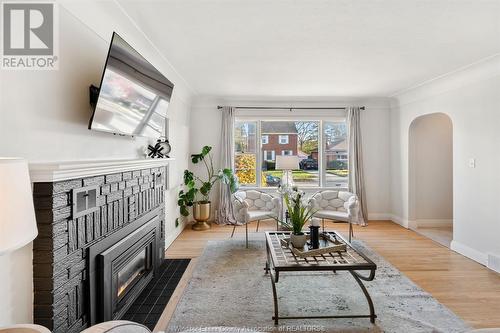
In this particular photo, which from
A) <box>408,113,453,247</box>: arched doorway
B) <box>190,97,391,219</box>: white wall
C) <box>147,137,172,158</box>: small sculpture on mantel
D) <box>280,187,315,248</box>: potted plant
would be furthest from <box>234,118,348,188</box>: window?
<box>280,187,315,248</box>: potted plant

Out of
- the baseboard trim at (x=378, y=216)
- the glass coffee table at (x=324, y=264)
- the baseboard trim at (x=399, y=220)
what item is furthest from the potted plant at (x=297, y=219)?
the baseboard trim at (x=378, y=216)

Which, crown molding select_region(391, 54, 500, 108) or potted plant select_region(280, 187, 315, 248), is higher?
crown molding select_region(391, 54, 500, 108)

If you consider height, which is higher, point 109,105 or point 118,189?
point 109,105

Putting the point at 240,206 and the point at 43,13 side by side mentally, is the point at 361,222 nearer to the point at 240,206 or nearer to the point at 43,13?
the point at 240,206

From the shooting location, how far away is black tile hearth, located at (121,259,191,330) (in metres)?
2.25

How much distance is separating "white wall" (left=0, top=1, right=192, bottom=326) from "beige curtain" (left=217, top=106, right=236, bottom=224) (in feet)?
8.91

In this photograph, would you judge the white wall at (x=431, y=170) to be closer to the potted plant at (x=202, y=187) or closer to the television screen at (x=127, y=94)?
the potted plant at (x=202, y=187)

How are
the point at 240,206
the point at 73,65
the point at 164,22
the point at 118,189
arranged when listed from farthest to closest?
1. the point at 240,206
2. the point at 164,22
3. the point at 118,189
4. the point at 73,65

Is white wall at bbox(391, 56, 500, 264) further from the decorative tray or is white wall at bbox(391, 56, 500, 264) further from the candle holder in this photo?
the candle holder

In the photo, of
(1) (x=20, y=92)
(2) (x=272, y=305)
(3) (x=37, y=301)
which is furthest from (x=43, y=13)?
(2) (x=272, y=305)

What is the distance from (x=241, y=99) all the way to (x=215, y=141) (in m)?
0.98

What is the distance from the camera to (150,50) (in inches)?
116

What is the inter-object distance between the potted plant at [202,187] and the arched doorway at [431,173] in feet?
10.9

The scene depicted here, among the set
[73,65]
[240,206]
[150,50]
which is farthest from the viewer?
[240,206]
